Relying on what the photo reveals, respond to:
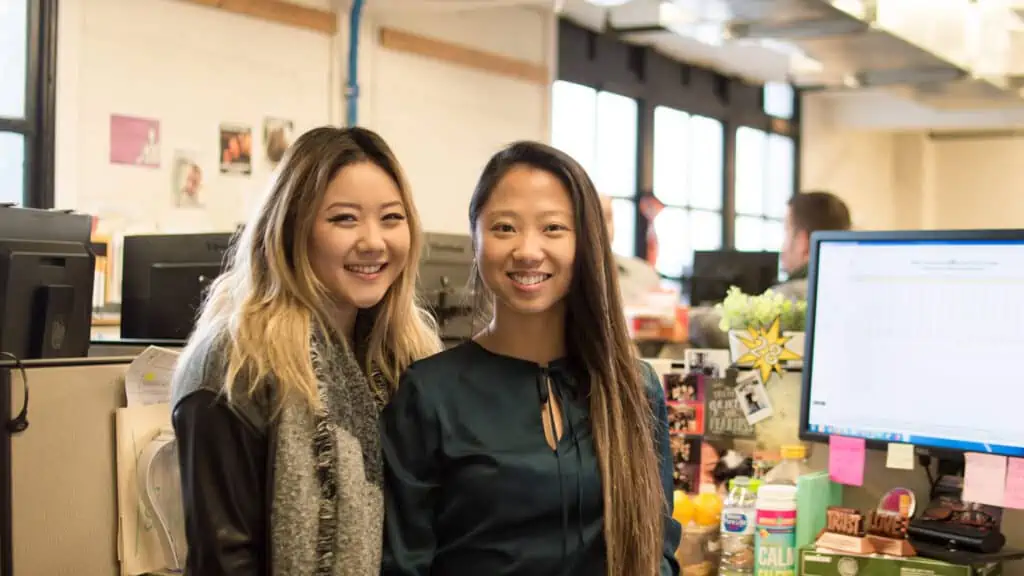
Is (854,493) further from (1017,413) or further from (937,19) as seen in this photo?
(937,19)

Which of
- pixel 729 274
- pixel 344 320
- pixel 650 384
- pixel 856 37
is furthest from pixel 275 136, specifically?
pixel 650 384

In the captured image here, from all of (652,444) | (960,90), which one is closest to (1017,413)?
(652,444)

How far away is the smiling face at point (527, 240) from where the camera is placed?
1459 millimetres

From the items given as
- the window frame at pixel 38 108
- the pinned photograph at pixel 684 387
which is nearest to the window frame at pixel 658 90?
the window frame at pixel 38 108

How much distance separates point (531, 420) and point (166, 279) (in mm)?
1726

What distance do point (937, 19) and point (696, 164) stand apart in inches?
152

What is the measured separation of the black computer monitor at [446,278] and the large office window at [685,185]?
4.90m

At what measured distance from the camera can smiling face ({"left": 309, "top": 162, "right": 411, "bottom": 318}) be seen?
4.99 ft

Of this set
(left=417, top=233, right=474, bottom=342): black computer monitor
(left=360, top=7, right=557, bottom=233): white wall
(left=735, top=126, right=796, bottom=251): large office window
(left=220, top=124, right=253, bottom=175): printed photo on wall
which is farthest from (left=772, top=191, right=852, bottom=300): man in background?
(left=735, top=126, right=796, bottom=251): large office window

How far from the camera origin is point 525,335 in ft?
5.00

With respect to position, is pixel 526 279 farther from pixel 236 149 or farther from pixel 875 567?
pixel 236 149

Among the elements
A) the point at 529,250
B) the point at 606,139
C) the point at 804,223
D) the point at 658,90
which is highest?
the point at 658,90

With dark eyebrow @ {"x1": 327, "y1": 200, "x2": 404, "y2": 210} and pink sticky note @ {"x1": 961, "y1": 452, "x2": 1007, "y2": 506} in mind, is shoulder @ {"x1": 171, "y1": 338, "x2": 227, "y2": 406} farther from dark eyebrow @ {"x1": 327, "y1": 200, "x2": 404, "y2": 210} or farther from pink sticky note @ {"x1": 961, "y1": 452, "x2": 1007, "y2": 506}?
pink sticky note @ {"x1": 961, "y1": 452, "x2": 1007, "y2": 506}

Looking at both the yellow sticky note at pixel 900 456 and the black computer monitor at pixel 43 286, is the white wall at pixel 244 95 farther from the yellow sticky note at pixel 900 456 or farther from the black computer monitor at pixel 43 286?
the yellow sticky note at pixel 900 456
